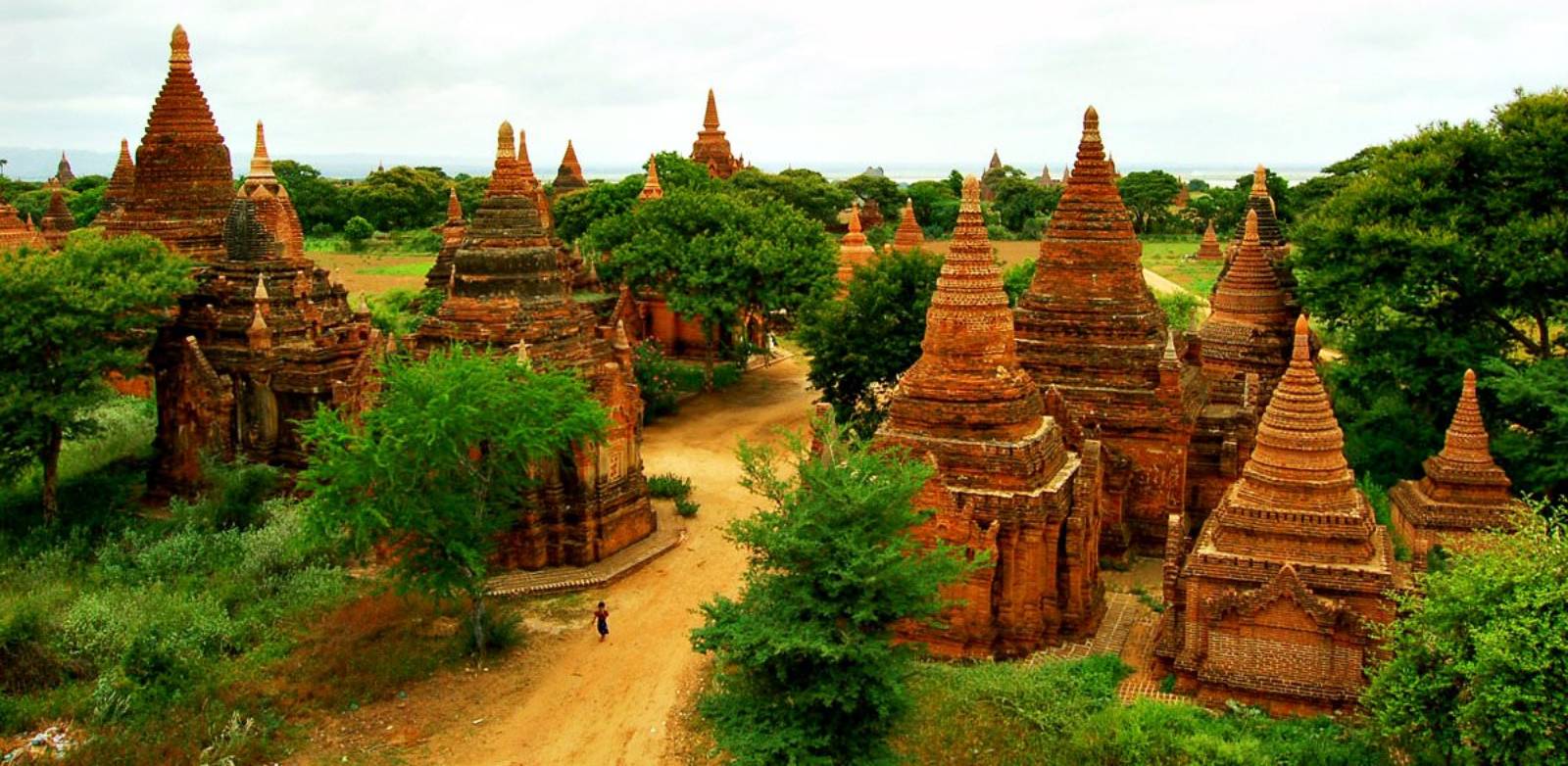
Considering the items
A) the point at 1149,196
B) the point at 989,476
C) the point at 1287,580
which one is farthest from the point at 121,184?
the point at 1149,196

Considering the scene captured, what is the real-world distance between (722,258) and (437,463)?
821 inches

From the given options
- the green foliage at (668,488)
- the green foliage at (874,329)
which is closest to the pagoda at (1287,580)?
the green foliage at (668,488)

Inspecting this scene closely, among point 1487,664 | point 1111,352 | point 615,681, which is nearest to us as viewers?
point 1487,664

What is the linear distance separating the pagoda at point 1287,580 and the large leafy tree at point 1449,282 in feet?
28.0

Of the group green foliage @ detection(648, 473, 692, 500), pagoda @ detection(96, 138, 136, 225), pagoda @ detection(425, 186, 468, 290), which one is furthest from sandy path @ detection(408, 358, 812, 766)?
pagoda @ detection(96, 138, 136, 225)

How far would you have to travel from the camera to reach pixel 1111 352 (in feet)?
75.8

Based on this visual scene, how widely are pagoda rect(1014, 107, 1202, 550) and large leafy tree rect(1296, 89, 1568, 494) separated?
5439 millimetres

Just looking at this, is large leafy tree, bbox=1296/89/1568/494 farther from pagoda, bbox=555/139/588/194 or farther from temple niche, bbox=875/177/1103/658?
pagoda, bbox=555/139/588/194

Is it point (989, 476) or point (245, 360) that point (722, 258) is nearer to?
point (245, 360)

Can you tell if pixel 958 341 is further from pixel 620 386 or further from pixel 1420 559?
pixel 1420 559

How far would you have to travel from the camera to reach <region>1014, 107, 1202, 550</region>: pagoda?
22.6 m

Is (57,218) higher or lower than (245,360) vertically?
higher

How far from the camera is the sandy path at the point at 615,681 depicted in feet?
A: 54.1

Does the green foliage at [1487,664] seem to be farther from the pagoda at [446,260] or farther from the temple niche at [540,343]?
the pagoda at [446,260]
